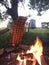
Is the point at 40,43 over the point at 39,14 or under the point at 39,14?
under

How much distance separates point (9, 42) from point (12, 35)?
10 centimetres

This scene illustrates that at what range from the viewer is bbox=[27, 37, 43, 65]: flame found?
2300 millimetres

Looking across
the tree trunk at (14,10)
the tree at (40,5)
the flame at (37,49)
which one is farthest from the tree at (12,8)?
the flame at (37,49)

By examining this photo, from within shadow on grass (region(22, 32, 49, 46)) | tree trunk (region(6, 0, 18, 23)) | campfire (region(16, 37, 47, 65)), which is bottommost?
campfire (region(16, 37, 47, 65))

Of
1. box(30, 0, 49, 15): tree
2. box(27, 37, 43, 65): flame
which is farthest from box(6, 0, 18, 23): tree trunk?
box(27, 37, 43, 65): flame

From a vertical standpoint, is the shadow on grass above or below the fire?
above

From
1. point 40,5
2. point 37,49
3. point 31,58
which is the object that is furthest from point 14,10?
point 31,58

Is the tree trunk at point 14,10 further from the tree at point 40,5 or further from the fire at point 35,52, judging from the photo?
the fire at point 35,52

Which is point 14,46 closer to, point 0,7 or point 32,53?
point 32,53

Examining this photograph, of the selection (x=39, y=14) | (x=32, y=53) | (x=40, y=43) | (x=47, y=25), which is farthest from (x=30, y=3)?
(x=32, y=53)

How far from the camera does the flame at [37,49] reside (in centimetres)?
230

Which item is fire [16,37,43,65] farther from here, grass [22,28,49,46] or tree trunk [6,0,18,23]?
tree trunk [6,0,18,23]

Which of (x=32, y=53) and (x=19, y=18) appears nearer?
(x=32, y=53)

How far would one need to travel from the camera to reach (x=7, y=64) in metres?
2.37
